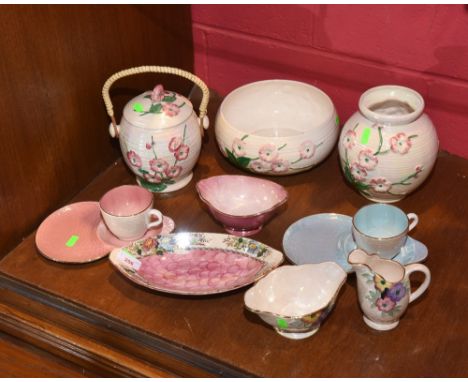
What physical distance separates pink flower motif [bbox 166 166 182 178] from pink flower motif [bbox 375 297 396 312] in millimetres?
468

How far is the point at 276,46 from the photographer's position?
1.45 meters

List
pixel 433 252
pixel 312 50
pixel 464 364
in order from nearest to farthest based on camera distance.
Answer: pixel 464 364, pixel 433 252, pixel 312 50

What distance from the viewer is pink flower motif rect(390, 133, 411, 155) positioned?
1.17m

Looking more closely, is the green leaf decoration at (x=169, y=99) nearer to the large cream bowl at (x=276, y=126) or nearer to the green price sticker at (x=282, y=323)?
the large cream bowl at (x=276, y=126)

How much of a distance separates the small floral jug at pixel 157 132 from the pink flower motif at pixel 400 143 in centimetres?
36

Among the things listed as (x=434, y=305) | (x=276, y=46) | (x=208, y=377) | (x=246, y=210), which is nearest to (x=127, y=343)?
(x=208, y=377)

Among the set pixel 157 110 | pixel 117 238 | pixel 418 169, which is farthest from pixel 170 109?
pixel 418 169

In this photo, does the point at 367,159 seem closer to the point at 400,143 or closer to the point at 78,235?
the point at 400,143

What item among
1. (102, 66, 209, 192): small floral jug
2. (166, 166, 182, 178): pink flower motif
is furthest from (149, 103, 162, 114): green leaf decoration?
(166, 166, 182, 178): pink flower motif

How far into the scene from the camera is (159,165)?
49.7 inches

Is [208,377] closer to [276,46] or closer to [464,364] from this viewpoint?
[464,364]

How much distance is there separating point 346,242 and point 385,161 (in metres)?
0.16

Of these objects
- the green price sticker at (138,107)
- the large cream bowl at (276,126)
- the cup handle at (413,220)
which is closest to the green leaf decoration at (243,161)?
the large cream bowl at (276,126)

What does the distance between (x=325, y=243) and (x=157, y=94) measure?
409 mm
